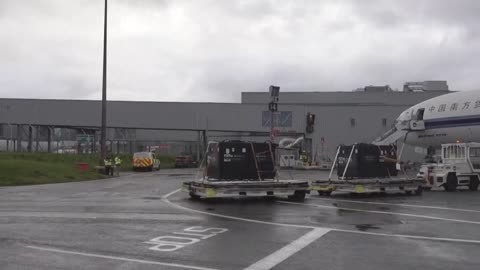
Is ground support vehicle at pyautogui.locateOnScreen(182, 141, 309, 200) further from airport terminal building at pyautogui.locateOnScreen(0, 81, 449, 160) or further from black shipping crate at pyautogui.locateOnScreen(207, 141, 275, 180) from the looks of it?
airport terminal building at pyautogui.locateOnScreen(0, 81, 449, 160)

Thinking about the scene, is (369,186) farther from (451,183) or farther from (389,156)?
(451,183)

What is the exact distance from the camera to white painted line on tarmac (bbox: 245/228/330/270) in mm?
8559

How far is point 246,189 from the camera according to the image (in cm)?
1944

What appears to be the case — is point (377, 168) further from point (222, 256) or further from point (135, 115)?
point (135, 115)

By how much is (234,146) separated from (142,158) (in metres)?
34.2

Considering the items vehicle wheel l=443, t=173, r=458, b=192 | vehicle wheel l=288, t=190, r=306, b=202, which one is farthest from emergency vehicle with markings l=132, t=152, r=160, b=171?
vehicle wheel l=288, t=190, r=306, b=202

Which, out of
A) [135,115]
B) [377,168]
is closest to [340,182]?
[377,168]

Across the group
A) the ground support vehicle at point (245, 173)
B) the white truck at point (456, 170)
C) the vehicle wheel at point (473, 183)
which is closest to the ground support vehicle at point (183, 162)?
the white truck at point (456, 170)

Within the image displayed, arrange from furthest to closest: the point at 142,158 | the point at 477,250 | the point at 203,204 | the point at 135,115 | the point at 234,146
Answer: the point at 135,115
the point at 142,158
the point at 234,146
the point at 203,204
the point at 477,250

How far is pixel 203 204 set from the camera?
18.6 meters

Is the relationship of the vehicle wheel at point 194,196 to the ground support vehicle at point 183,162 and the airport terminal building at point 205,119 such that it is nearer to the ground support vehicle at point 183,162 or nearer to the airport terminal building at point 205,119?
the ground support vehicle at point 183,162

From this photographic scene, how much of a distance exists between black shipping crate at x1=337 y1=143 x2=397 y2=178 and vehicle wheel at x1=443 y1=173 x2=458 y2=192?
3162 millimetres

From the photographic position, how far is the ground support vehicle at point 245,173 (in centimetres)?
1975

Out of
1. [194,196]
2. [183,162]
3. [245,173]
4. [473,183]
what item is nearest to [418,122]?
[473,183]
